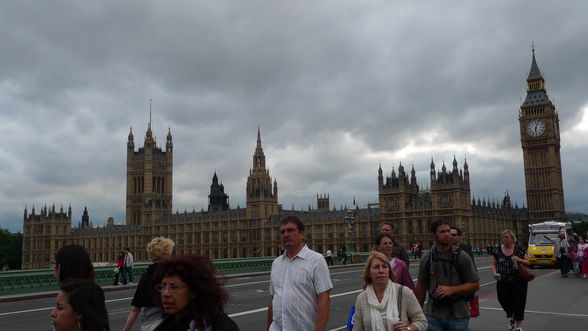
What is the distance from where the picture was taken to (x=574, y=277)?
23.1m

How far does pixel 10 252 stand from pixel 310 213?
74.4 meters

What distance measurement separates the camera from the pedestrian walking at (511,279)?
9039 mm

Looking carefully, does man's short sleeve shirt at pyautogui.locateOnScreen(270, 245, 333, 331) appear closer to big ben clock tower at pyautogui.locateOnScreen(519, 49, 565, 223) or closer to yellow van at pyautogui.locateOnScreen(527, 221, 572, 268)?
yellow van at pyautogui.locateOnScreen(527, 221, 572, 268)

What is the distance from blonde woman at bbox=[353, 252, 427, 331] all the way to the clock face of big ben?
101590mm

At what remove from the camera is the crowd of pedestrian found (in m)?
3.52

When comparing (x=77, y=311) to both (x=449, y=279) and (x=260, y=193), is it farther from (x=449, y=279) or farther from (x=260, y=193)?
(x=260, y=193)

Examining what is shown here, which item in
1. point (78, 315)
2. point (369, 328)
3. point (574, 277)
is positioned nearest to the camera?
point (78, 315)

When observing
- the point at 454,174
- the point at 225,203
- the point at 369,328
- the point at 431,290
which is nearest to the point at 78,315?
the point at 369,328

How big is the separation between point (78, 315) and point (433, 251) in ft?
13.6

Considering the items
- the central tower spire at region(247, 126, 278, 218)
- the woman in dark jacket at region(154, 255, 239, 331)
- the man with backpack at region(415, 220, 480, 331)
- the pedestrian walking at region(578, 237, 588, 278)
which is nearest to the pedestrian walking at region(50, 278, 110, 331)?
the woman in dark jacket at region(154, 255, 239, 331)

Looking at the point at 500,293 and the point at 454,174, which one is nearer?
the point at 500,293

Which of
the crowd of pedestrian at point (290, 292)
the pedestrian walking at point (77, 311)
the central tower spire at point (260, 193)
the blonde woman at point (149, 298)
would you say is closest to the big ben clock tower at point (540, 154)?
the central tower spire at point (260, 193)

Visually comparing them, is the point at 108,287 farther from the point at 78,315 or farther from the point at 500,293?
the point at 78,315

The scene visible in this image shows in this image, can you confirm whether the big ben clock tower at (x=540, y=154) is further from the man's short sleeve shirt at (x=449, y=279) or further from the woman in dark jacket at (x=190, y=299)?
the woman in dark jacket at (x=190, y=299)
